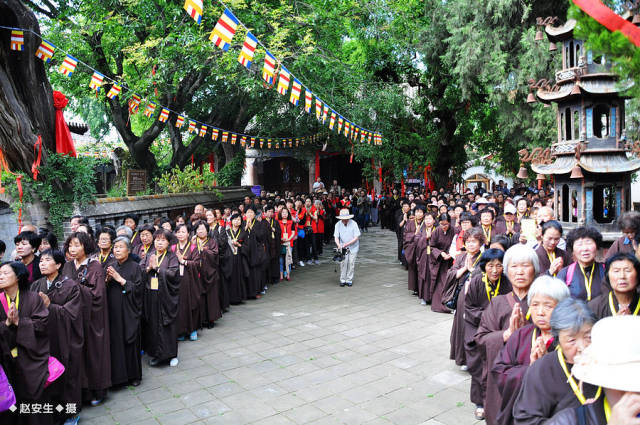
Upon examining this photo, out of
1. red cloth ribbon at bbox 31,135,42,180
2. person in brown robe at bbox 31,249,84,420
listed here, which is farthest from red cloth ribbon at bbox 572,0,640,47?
red cloth ribbon at bbox 31,135,42,180

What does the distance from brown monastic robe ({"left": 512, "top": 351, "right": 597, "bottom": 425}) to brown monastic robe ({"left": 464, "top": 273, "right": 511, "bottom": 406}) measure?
83.2 inches

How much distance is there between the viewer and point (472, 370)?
480 cm

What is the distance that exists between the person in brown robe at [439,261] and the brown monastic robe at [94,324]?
567cm

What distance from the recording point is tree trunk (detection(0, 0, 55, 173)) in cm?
891

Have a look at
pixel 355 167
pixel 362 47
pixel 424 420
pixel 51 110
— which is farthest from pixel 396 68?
pixel 424 420

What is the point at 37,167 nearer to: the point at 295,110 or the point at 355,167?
the point at 295,110

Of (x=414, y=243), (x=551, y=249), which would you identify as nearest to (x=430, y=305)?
(x=414, y=243)

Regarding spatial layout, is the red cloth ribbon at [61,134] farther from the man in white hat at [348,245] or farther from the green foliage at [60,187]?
the man in white hat at [348,245]

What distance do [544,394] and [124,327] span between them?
4.68 meters

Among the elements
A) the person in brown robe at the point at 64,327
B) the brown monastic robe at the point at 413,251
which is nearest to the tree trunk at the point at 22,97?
the person in brown robe at the point at 64,327

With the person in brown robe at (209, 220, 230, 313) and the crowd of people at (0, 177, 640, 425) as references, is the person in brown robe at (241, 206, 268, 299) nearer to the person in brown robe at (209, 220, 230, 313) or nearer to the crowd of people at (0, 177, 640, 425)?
the crowd of people at (0, 177, 640, 425)

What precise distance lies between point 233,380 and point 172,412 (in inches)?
36.6

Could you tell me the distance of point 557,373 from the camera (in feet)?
8.31

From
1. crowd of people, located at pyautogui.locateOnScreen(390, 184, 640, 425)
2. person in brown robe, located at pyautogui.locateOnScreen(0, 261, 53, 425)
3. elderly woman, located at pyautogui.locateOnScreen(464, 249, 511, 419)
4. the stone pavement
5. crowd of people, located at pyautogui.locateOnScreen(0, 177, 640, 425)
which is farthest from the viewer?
the stone pavement
